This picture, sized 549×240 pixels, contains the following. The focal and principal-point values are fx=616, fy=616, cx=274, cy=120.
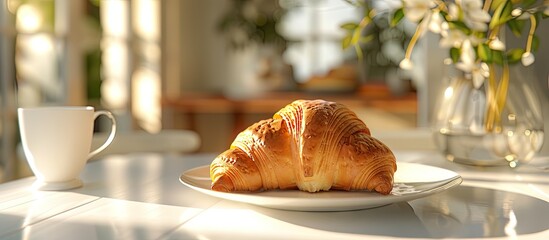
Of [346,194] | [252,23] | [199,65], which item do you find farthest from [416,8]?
[199,65]

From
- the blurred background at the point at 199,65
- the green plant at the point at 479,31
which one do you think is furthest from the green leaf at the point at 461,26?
the blurred background at the point at 199,65

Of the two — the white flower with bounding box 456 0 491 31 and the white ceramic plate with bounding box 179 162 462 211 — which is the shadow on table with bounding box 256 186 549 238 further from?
the white flower with bounding box 456 0 491 31

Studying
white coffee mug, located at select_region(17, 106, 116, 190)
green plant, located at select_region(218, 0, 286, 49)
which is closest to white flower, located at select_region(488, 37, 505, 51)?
white coffee mug, located at select_region(17, 106, 116, 190)

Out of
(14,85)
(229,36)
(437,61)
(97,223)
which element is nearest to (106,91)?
(14,85)

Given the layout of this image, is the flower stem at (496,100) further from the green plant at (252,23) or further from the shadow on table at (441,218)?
the green plant at (252,23)

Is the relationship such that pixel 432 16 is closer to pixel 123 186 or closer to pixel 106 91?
pixel 123 186
